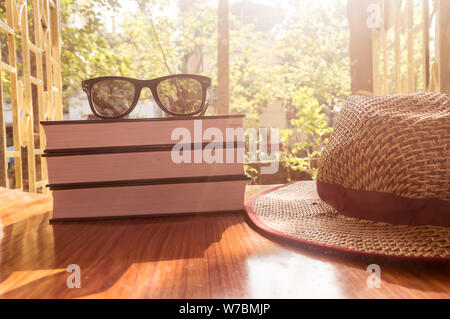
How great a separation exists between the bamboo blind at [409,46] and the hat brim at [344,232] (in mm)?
1090

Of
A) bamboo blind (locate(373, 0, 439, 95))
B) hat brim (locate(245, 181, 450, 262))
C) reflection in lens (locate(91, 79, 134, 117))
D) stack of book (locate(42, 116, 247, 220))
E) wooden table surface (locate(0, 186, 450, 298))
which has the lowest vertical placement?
wooden table surface (locate(0, 186, 450, 298))

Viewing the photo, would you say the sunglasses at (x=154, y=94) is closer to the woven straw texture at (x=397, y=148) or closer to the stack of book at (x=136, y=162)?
the stack of book at (x=136, y=162)

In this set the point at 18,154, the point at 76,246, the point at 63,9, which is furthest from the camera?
the point at 63,9

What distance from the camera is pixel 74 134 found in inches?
21.6

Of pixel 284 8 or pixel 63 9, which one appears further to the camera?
pixel 284 8

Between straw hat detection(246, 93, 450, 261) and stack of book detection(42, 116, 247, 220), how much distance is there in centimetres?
11

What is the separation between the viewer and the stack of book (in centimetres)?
55

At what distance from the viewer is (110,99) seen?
0.70 meters

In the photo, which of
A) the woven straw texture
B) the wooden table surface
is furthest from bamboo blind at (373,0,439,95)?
the wooden table surface

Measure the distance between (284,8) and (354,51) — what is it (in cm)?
955

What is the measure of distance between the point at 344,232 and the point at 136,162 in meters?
0.33

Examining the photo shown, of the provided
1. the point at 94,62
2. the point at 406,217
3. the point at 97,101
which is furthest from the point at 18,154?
the point at 94,62

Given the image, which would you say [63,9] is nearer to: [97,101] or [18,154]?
[18,154]

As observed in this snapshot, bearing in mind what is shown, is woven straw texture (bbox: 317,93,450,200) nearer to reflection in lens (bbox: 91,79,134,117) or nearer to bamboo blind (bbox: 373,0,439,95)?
reflection in lens (bbox: 91,79,134,117)
